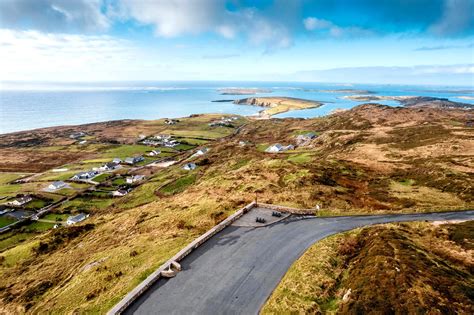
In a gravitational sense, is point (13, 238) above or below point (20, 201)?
above

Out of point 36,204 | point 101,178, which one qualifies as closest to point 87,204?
point 36,204

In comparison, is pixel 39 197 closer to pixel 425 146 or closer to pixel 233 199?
pixel 233 199

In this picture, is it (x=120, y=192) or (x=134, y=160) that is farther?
(x=134, y=160)

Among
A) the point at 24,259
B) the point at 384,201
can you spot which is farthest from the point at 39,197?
the point at 384,201

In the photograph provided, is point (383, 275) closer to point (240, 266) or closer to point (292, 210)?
point (240, 266)

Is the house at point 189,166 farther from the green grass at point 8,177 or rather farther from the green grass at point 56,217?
the green grass at point 8,177

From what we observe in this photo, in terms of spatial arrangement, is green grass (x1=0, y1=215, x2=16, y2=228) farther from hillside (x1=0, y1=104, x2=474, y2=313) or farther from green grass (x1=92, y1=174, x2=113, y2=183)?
green grass (x1=92, y1=174, x2=113, y2=183)

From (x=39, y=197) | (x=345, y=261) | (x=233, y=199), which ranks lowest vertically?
(x=39, y=197)
